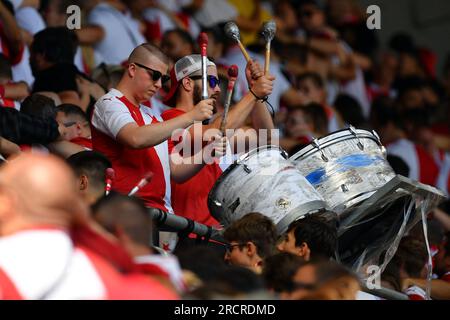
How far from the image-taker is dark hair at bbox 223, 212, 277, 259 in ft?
20.8

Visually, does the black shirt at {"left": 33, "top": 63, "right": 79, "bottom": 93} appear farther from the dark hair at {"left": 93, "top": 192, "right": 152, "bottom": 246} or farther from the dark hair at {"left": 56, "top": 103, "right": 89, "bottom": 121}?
the dark hair at {"left": 93, "top": 192, "right": 152, "bottom": 246}

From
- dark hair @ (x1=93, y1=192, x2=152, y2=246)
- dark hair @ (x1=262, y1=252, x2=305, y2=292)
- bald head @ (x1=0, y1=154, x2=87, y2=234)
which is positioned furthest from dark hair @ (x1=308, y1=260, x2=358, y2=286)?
bald head @ (x1=0, y1=154, x2=87, y2=234)

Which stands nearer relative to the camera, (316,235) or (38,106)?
(316,235)

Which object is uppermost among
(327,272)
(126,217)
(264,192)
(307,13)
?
(307,13)

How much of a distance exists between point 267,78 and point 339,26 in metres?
6.79

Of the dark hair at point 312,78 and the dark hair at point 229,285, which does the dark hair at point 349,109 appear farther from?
the dark hair at point 229,285

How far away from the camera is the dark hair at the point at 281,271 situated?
17.8 ft

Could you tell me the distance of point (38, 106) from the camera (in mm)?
7215

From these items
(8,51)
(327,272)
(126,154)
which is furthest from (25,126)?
(8,51)

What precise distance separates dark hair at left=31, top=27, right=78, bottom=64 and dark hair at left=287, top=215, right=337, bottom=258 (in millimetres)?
2533

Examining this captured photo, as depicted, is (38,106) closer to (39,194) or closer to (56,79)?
(56,79)

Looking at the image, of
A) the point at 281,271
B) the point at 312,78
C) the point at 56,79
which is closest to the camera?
the point at 281,271

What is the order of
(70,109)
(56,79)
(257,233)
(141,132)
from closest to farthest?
(257,233) → (141,132) → (70,109) → (56,79)

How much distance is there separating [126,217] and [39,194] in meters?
0.49
